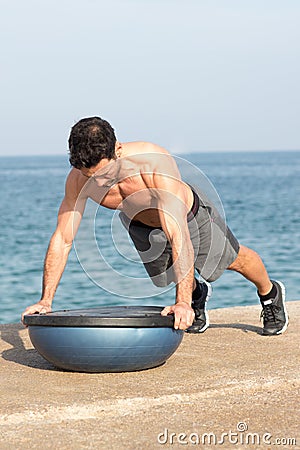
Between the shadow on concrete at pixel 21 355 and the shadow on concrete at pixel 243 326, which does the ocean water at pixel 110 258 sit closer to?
the shadow on concrete at pixel 243 326

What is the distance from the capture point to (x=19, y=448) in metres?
3.51

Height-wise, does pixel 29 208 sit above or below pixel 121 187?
below

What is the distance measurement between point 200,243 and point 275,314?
0.82 meters

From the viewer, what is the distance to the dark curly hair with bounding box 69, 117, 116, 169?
4.41 m

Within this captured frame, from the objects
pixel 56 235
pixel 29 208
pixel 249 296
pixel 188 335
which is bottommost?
pixel 29 208

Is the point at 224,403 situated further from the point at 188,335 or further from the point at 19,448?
the point at 188,335

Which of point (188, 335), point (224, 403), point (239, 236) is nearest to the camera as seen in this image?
point (224, 403)

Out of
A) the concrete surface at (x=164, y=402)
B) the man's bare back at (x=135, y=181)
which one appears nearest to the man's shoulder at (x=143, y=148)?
the man's bare back at (x=135, y=181)

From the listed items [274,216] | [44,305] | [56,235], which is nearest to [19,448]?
[44,305]

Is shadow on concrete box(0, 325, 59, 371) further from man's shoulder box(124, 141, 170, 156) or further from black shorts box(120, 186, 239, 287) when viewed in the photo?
man's shoulder box(124, 141, 170, 156)

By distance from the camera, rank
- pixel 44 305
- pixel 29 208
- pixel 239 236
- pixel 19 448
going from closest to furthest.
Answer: pixel 19 448 → pixel 44 305 → pixel 239 236 → pixel 29 208

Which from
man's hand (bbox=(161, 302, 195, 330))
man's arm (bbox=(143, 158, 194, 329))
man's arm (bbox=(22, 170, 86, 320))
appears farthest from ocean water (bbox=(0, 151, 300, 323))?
man's hand (bbox=(161, 302, 195, 330))

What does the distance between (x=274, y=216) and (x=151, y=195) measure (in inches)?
869

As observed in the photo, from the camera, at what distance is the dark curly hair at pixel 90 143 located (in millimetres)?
4410
